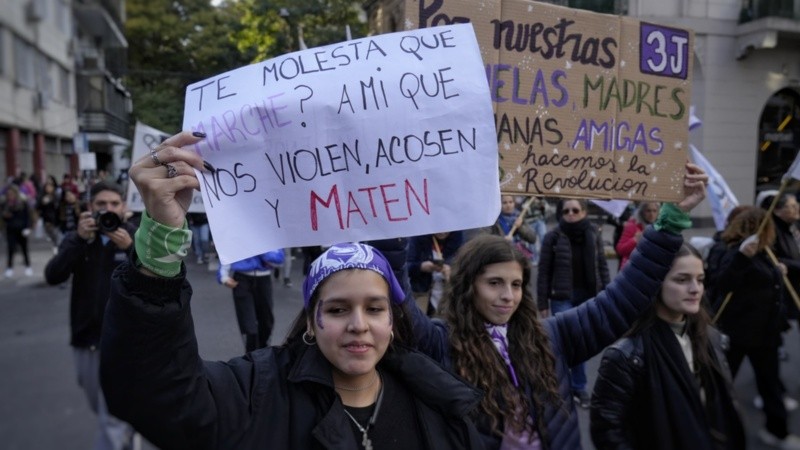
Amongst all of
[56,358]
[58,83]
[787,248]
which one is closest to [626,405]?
[787,248]

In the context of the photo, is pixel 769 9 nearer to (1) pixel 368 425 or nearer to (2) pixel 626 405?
(2) pixel 626 405

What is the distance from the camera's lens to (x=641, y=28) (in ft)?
8.87

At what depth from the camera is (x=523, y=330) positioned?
2.53 m

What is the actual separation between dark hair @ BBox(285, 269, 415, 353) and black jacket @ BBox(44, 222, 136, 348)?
2.63 metres

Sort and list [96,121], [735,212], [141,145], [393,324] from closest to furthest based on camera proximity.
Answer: [393,324]
[735,212]
[141,145]
[96,121]

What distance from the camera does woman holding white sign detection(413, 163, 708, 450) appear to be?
2.33m

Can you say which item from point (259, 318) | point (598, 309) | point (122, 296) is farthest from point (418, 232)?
point (259, 318)

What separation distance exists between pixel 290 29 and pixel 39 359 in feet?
55.1

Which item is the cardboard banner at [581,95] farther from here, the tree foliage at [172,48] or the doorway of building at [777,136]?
the tree foliage at [172,48]

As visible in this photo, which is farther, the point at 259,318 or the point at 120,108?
the point at 120,108

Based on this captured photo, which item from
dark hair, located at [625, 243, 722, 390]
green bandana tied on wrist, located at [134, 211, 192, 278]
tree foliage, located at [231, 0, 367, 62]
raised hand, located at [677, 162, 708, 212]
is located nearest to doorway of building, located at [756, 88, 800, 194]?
tree foliage, located at [231, 0, 367, 62]

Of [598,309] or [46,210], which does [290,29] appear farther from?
[598,309]

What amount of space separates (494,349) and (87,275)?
9.44 ft

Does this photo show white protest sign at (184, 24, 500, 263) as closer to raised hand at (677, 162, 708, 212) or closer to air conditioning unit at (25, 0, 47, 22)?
raised hand at (677, 162, 708, 212)
